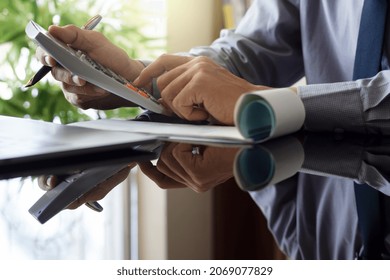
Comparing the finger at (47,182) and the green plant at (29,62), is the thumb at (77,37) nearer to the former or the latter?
the finger at (47,182)

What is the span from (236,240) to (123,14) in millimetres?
1416

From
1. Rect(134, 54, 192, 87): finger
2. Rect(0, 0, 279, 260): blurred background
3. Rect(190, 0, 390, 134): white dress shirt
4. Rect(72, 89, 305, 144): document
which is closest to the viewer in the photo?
Rect(0, 0, 279, 260): blurred background

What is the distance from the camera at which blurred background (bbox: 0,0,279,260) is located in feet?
1.63

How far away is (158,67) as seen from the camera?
3.16 ft

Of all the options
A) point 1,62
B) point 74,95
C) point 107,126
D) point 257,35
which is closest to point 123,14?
point 1,62

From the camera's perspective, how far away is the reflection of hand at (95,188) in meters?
0.52

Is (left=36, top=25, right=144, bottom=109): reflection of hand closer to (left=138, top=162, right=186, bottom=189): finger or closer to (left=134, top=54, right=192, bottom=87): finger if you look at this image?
(left=134, top=54, right=192, bottom=87): finger

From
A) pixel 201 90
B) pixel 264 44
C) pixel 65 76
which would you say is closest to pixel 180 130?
pixel 201 90

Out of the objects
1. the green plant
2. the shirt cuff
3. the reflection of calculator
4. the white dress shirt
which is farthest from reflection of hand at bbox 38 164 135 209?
the green plant

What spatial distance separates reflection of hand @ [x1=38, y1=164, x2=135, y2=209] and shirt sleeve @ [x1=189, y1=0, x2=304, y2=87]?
79cm

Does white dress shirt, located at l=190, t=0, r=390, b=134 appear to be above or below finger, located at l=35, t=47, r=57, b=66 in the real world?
above

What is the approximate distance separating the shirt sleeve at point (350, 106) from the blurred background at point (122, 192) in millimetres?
162
